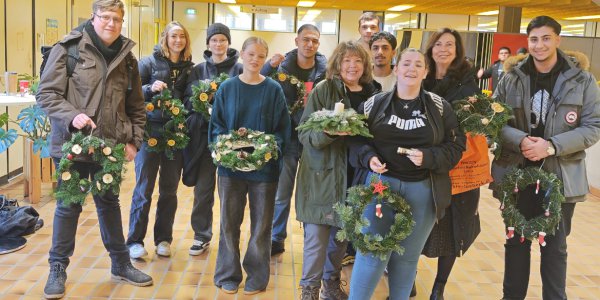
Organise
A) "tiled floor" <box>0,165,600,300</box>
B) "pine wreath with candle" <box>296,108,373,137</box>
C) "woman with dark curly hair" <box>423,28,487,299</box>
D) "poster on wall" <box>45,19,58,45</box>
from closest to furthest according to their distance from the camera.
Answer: "pine wreath with candle" <box>296,108,373,137</box>
"woman with dark curly hair" <box>423,28,487,299</box>
"tiled floor" <box>0,165,600,300</box>
"poster on wall" <box>45,19,58,45</box>

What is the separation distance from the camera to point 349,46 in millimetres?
3246

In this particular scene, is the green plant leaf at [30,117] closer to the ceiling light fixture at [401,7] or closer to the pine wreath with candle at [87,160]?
the pine wreath with candle at [87,160]

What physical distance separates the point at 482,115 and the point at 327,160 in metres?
0.87

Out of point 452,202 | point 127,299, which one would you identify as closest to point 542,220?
point 452,202

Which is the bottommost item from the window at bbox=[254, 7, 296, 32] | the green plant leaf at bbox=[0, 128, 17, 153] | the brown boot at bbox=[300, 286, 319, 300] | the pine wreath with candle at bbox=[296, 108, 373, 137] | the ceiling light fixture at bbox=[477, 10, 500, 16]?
the brown boot at bbox=[300, 286, 319, 300]

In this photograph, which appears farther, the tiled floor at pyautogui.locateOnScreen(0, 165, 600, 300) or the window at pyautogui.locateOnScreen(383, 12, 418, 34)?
the window at pyautogui.locateOnScreen(383, 12, 418, 34)

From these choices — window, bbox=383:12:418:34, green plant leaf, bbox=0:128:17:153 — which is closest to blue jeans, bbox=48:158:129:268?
green plant leaf, bbox=0:128:17:153

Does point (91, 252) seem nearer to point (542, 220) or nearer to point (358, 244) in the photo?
point (358, 244)

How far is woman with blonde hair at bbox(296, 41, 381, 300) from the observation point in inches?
125

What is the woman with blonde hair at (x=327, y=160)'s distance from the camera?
3.19 metres

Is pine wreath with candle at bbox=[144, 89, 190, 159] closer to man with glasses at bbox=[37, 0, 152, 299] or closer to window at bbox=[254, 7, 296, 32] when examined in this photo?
man with glasses at bbox=[37, 0, 152, 299]

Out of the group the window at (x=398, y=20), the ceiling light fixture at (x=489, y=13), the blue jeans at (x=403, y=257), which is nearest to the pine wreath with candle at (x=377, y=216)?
the blue jeans at (x=403, y=257)

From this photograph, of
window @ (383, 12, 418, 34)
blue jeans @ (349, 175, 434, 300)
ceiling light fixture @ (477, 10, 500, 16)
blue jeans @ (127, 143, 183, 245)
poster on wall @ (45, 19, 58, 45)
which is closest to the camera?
blue jeans @ (349, 175, 434, 300)

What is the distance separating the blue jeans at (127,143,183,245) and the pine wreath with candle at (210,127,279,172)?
0.82m
